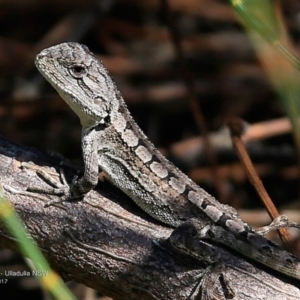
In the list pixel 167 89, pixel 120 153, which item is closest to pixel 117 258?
pixel 120 153

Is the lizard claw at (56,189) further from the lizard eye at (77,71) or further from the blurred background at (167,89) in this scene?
the blurred background at (167,89)

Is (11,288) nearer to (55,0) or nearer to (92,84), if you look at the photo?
(92,84)

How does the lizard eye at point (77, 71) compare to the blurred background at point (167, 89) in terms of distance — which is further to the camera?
the blurred background at point (167, 89)

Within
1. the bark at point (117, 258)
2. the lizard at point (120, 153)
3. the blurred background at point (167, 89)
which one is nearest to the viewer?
the bark at point (117, 258)

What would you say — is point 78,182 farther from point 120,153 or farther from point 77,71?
point 77,71

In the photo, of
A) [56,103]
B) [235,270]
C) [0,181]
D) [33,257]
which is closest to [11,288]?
[56,103]

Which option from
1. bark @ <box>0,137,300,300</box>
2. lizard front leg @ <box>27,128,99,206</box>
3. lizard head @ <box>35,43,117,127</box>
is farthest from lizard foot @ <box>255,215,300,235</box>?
lizard head @ <box>35,43,117,127</box>

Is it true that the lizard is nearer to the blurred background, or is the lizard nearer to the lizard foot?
the lizard foot

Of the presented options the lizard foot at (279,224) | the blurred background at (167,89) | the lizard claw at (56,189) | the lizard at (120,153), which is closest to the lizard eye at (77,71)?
the lizard at (120,153)
